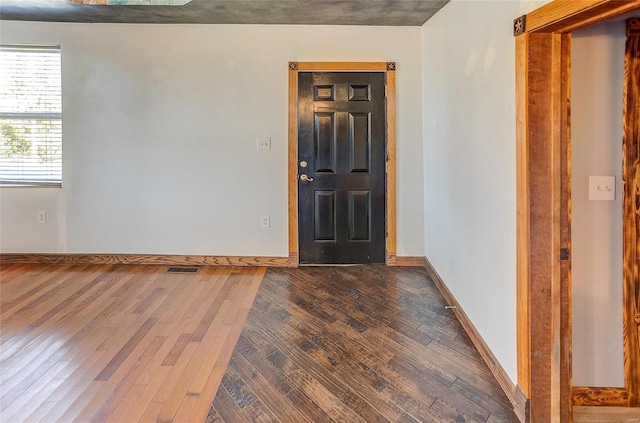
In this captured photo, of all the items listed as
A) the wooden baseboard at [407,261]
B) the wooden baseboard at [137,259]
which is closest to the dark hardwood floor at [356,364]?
the wooden baseboard at [407,261]

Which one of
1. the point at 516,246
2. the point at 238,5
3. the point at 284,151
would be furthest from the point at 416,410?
the point at 238,5

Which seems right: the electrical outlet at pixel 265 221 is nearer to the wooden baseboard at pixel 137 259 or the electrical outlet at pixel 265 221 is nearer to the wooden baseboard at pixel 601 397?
the wooden baseboard at pixel 137 259

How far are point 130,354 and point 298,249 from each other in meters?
1.86

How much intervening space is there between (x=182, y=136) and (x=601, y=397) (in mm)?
3634

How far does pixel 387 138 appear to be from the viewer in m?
3.52

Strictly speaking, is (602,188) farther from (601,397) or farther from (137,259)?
(137,259)

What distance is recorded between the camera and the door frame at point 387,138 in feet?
11.3

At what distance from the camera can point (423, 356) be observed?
202 cm

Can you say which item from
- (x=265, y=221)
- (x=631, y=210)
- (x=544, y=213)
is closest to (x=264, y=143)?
(x=265, y=221)

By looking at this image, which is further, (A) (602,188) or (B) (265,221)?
(B) (265,221)

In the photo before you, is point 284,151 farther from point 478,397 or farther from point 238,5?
point 478,397

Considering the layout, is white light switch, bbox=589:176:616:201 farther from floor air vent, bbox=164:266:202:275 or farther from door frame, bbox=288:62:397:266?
floor air vent, bbox=164:266:202:275

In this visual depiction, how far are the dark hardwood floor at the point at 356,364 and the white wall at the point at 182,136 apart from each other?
1.06 m

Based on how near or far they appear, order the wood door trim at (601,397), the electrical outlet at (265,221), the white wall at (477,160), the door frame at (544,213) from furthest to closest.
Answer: the electrical outlet at (265,221) → the white wall at (477,160) → the wood door trim at (601,397) → the door frame at (544,213)
